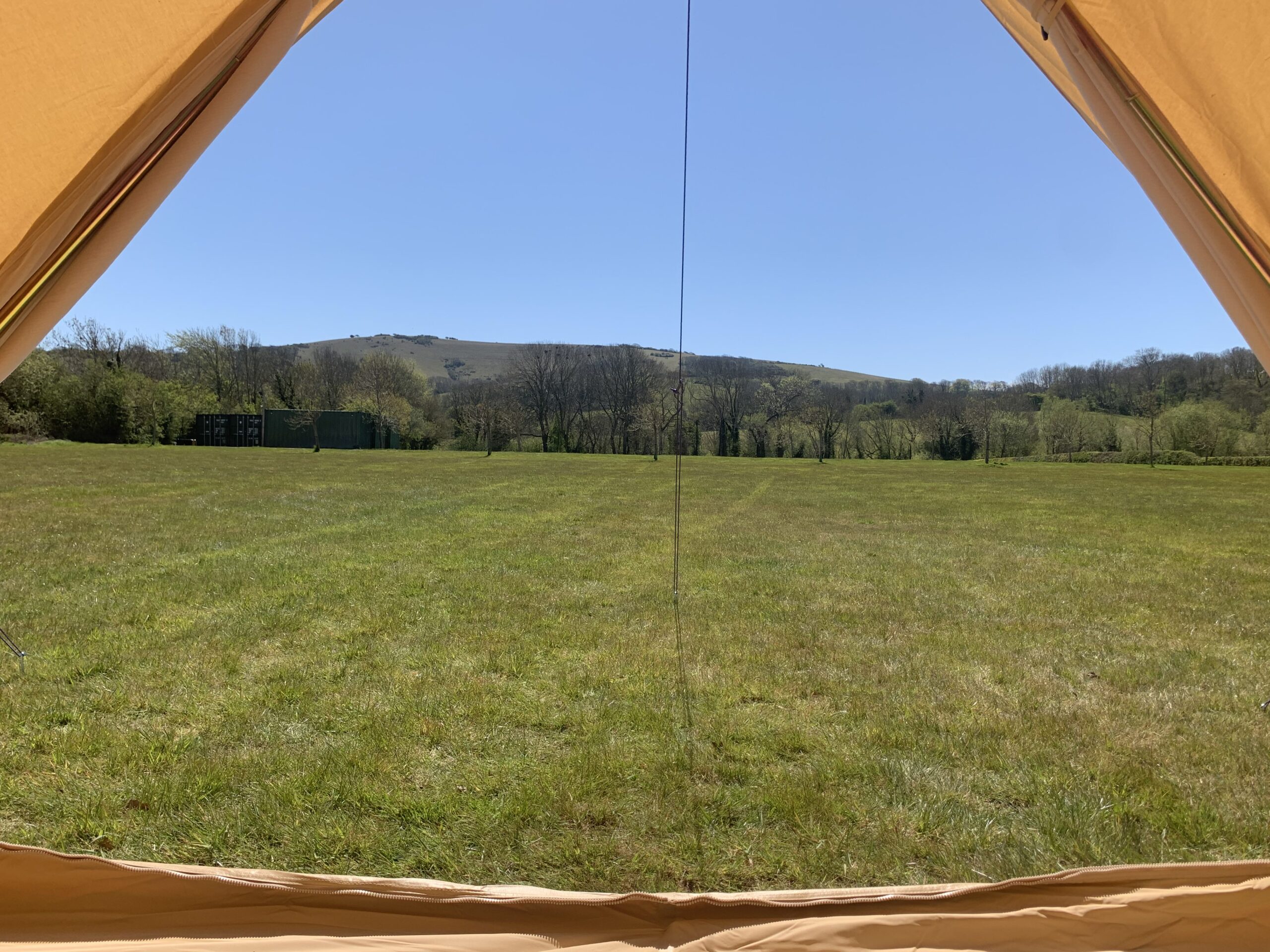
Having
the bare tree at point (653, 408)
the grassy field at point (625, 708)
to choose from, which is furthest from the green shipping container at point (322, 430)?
the grassy field at point (625, 708)

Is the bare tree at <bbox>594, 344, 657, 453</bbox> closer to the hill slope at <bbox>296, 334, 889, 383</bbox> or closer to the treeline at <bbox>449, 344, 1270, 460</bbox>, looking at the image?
the treeline at <bbox>449, 344, 1270, 460</bbox>

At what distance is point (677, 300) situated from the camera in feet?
16.3

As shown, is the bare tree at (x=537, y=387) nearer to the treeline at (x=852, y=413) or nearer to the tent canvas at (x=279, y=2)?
the treeline at (x=852, y=413)

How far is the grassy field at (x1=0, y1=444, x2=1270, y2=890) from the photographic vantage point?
95.2 inches

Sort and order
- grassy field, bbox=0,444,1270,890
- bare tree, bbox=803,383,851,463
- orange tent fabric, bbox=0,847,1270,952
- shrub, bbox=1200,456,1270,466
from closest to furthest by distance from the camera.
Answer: orange tent fabric, bbox=0,847,1270,952 < grassy field, bbox=0,444,1270,890 < shrub, bbox=1200,456,1270,466 < bare tree, bbox=803,383,851,463

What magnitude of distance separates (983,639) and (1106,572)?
4001 millimetres

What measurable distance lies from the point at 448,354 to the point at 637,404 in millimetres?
101629

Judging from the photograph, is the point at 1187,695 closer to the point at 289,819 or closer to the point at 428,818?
the point at 428,818


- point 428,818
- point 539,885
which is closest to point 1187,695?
point 539,885

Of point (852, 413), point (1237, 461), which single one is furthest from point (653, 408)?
point (1237, 461)

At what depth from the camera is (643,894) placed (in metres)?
1.94

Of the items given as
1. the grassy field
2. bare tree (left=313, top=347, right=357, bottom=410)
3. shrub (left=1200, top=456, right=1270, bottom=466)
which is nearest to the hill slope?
bare tree (left=313, top=347, right=357, bottom=410)

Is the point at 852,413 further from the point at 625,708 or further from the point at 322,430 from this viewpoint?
the point at 625,708

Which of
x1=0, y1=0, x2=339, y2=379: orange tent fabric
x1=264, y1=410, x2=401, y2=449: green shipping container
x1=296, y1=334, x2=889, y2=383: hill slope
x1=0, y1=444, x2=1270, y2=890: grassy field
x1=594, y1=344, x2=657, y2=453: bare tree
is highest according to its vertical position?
x1=296, y1=334, x2=889, y2=383: hill slope
